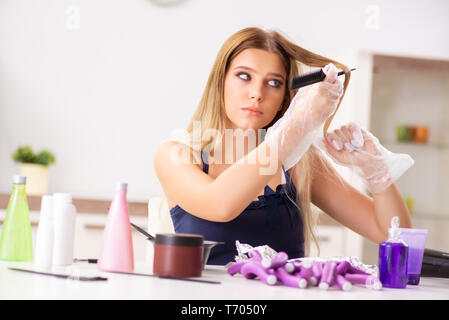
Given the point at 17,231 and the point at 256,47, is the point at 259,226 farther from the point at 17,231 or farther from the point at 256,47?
the point at 17,231

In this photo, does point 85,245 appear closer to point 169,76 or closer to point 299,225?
point 169,76

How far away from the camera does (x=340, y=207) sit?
1.71m

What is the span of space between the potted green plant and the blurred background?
0.51ft

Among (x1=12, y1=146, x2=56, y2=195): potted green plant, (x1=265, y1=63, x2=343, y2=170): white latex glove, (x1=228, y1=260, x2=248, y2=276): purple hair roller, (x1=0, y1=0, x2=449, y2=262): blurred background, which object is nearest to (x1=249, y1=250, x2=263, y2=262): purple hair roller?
(x1=228, y1=260, x2=248, y2=276): purple hair roller

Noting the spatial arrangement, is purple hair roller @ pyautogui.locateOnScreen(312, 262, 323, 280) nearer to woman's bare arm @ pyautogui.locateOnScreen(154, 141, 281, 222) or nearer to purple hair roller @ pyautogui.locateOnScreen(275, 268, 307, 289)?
purple hair roller @ pyautogui.locateOnScreen(275, 268, 307, 289)

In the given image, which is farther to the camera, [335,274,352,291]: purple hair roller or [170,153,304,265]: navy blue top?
[170,153,304,265]: navy blue top

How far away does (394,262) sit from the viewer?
1.04m

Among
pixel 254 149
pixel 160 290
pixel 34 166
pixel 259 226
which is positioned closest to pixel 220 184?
pixel 254 149

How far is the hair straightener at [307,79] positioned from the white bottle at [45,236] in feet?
1.71

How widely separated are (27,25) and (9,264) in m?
2.20

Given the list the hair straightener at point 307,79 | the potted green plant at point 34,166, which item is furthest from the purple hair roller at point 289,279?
the potted green plant at point 34,166

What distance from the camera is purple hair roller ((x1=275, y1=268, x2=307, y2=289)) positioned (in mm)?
921

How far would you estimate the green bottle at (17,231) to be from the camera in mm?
1141
